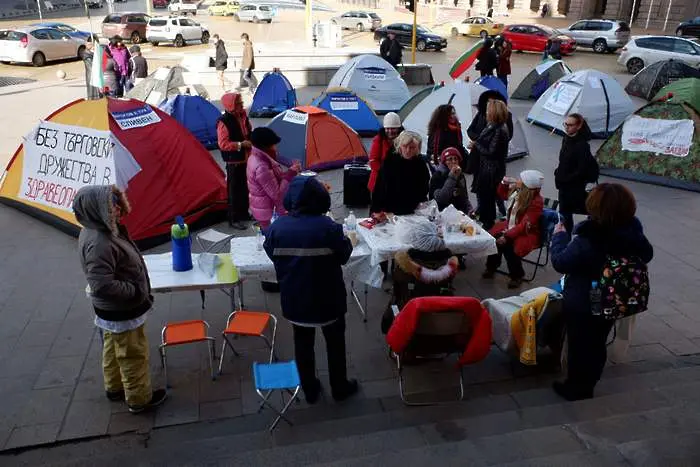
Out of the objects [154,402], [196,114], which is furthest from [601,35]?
[154,402]

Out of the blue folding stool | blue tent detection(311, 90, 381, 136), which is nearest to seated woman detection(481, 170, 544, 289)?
the blue folding stool

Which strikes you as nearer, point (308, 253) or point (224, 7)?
point (308, 253)

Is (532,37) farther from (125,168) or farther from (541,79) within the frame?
(125,168)

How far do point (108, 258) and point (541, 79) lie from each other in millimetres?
14324

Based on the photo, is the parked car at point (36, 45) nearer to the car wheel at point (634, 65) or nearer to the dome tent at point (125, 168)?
the dome tent at point (125, 168)

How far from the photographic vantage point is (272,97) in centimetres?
1387

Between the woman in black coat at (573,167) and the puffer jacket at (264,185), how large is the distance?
324 cm

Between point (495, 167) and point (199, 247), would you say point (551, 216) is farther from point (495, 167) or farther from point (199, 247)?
point (199, 247)

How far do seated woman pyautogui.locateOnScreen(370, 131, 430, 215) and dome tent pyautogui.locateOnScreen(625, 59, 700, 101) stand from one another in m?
12.5

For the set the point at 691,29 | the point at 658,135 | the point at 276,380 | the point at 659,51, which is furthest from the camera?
the point at 691,29

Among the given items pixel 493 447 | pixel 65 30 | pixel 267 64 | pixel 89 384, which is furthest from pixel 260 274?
pixel 65 30

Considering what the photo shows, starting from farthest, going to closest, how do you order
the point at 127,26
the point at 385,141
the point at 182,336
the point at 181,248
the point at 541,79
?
the point at 127,26 < the point at 541,79 < the point at 385,141 < the point at 181,248 < the point at 182,336

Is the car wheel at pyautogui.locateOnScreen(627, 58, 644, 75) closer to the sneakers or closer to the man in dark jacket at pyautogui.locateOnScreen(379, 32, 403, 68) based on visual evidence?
the man in dark jacket at pyautogui.locateOnScreen(379, 32, 403, 68)

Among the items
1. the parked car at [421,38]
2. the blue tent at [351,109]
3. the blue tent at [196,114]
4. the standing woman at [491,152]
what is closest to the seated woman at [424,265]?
the standing woman at [491,152]
